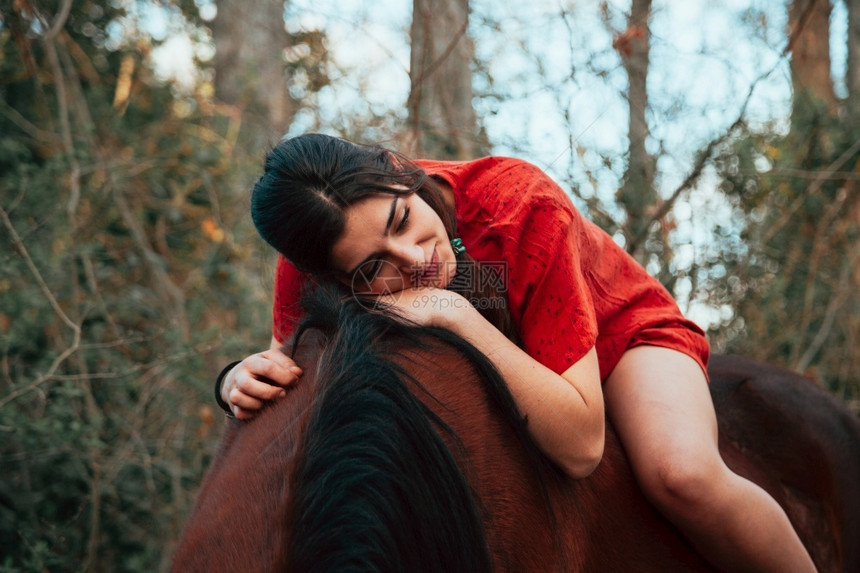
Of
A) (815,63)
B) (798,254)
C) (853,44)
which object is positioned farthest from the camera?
(815,63)

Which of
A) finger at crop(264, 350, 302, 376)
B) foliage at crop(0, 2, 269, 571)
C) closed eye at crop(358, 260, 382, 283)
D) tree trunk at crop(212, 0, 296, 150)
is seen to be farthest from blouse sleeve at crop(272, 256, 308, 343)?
tree trunk at crop(212, 0, 296, 150)

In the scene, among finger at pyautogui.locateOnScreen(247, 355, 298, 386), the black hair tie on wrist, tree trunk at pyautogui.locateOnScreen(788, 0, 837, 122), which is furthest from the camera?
tree trunk at pyautogui.locateOnScreen(788, 0, 837, 122)

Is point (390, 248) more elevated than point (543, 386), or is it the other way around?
point (390, 248)

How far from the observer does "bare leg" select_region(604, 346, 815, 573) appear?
171 cm

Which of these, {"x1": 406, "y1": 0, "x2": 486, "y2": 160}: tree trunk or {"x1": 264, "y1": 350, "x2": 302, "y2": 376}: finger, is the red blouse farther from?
{"x1": 406, "y1": 0, "x2": 486, "y2": 160}: tree trunk

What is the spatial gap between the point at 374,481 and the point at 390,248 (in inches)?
24.6

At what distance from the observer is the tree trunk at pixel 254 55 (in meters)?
5.92

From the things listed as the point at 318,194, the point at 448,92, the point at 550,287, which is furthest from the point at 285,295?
the point at 448,92

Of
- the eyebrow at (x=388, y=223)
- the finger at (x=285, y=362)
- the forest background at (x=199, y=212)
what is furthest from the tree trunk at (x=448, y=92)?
the finger at (x=285, y=362)

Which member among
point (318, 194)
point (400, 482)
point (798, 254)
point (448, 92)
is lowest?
point (798, 254)

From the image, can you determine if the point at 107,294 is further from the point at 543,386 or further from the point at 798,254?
the point at 798,254

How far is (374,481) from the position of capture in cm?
114

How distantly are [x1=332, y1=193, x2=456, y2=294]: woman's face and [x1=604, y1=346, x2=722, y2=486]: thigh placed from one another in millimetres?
591

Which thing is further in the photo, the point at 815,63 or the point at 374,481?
the point at 815,63
